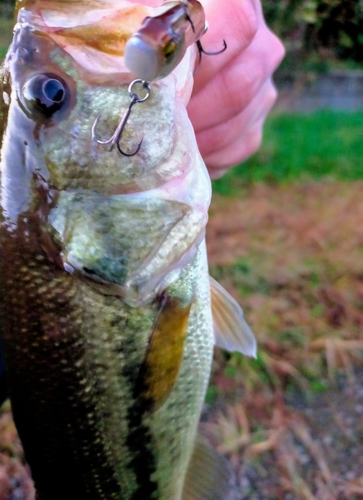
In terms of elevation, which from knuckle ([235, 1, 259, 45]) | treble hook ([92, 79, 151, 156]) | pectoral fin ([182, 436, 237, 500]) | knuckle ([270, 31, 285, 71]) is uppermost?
treble hook ([92, 79, 151, 156])

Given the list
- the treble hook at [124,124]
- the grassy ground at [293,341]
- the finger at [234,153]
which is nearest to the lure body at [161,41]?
the treble hook at [124,124]

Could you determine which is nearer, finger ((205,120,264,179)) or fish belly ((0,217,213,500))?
fish belly ((0,217,213,500))

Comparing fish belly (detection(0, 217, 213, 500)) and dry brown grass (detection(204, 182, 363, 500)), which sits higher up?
fish belly (detection(0, 217, 213, 500))

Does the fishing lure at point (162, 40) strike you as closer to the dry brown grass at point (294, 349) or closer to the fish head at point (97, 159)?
the fish head at point (97, 159)

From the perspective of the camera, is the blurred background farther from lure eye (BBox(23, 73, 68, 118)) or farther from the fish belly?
lure eye (BBox(23, 73, 68, 118))

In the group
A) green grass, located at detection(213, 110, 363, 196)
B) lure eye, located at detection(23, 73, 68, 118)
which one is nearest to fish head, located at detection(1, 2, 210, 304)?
lure eye, located at detection(23, 73, 68, 118)

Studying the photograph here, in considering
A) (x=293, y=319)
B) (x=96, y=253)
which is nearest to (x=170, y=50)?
(x=96, y=253)

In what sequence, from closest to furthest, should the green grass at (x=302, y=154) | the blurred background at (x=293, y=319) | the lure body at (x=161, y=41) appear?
the lure body at (x=161, y=41)
the blurred background at (x=293, y=319)
the green grass at (x=302, y=154)
